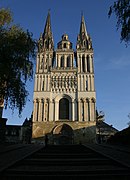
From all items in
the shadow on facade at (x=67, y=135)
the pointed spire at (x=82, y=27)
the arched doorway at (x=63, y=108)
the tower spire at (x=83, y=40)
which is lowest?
the shadow on facade at (x=67, y=135)

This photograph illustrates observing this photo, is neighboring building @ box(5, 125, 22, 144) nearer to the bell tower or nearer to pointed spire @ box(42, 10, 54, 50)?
pointed spire @ box(42, 10, 54, 50)

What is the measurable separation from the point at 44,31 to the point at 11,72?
124 ft

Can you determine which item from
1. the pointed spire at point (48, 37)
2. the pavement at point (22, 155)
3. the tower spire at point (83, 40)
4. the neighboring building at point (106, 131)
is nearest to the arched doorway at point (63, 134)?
the neighboring building at point (106, 131)

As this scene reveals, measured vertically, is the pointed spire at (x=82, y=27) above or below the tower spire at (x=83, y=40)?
above

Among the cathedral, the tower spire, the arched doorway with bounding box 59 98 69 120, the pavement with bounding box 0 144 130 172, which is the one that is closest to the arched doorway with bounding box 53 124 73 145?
the cathedral

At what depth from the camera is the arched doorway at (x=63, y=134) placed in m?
35.5

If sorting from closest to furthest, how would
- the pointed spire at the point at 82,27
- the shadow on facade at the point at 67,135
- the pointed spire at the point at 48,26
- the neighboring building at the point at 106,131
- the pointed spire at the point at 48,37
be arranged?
the shadow on facade at the point at 67,135, the pointed spire at the point at 48,37, the neighboring building at the point at 106,131, the pointed spire at the point at 82,27, the pointed spire at the point at 48,26

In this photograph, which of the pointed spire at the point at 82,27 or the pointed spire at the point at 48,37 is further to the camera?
the pointed spire at the point at 82,27

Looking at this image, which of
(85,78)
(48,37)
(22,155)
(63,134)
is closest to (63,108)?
(63,134)

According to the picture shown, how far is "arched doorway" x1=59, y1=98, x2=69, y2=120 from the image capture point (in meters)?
37.3

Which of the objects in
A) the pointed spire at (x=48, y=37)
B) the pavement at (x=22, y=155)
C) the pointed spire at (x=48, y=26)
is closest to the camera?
the pavement at (x=22, y=155)

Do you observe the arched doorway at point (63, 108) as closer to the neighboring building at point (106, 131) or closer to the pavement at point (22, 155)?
the neighboring building at point (106, 131)

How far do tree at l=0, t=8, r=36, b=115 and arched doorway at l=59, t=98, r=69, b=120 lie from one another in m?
23.2

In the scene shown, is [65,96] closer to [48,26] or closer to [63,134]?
[63,134]
